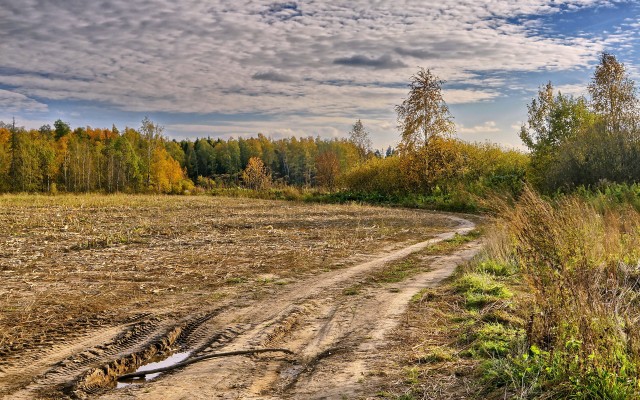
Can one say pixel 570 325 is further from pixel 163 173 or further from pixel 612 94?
pixel 163 173

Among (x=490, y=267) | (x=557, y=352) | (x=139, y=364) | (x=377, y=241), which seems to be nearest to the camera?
(x=557, y=352)

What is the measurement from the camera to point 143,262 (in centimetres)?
1274

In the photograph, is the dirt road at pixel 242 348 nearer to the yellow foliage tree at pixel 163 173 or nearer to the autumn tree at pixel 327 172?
the autumn tree at pixel 327 172

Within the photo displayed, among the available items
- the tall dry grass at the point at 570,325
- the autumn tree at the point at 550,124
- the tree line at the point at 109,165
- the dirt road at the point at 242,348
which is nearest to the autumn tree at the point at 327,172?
the tree line at the point at 109,165

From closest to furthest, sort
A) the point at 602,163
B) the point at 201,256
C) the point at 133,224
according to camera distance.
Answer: the point at 201,256, the point at 133,224, the point at 602,163

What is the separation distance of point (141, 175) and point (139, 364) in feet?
260

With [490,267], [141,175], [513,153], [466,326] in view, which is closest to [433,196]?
[513,153]

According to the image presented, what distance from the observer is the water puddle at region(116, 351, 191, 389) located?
5.76 meters

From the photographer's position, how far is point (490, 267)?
37.6ft

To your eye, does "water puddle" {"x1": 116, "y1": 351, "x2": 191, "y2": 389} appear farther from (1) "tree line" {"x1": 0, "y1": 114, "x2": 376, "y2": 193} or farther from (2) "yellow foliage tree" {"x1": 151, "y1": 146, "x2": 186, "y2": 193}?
(2) "yellow foliage tree" {"x1": 151, "y1": 146, "x2": 186, "y2": 193}

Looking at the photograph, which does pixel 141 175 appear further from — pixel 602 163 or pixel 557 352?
pixel 557 352

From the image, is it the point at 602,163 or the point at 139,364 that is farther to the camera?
the point at 602,163

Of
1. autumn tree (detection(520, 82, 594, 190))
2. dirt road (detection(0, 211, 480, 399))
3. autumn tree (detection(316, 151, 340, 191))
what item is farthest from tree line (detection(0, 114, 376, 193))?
dirt road (detection(0, 211, 480, 399))

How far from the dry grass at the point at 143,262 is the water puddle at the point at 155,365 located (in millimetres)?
1658
